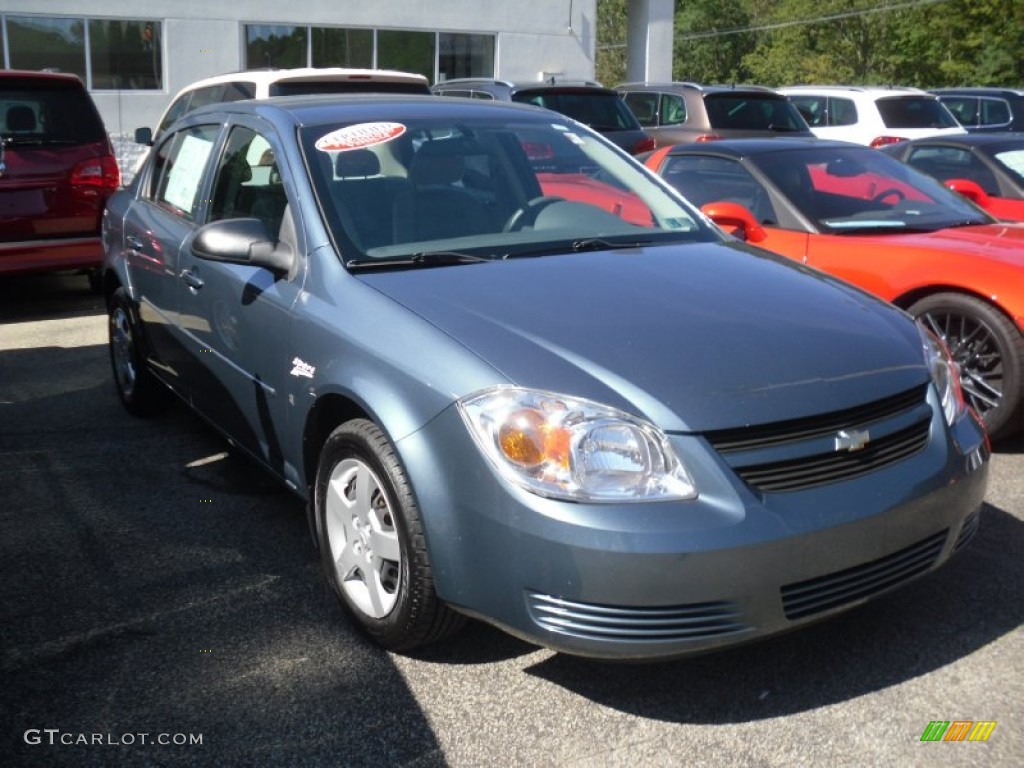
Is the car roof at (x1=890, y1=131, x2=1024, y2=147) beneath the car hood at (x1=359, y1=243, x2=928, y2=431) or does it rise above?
above

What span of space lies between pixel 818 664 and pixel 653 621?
0.74 metres

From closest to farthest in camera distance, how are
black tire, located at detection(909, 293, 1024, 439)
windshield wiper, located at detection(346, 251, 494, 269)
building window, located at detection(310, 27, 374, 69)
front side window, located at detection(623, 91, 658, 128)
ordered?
1. windshield wiper, located at detection(346, 251, 494, 269)
2. black tire, located at detection(909, 293, 1024, 439)
3. front side window, located at detection(623, 91, 658, 128)
4. building window, located at detection(310, 27, 374, 69)

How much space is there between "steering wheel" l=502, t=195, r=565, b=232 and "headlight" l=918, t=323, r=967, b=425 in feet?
4.52

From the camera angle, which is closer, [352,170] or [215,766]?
[215,766]

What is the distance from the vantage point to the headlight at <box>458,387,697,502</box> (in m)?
2.74

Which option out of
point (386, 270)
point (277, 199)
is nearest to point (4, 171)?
point (277, 199)

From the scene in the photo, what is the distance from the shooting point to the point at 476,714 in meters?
3.02

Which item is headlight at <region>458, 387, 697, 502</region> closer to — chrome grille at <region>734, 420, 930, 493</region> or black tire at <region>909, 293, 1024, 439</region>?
chrome grille at <region>734, 420, 930, 493</region>

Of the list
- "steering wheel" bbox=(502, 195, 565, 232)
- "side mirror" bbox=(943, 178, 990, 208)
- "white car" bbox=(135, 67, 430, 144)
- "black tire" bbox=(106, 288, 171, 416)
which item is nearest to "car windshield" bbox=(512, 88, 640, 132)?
"white car" bbox=(135, 67, 430, 144)

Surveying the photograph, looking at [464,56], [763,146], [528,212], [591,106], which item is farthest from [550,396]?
[464,56]

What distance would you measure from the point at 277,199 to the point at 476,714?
1.96m

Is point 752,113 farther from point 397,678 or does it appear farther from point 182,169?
point 397,678

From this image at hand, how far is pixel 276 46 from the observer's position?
64.0ft

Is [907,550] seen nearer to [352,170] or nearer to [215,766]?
[215,766]
